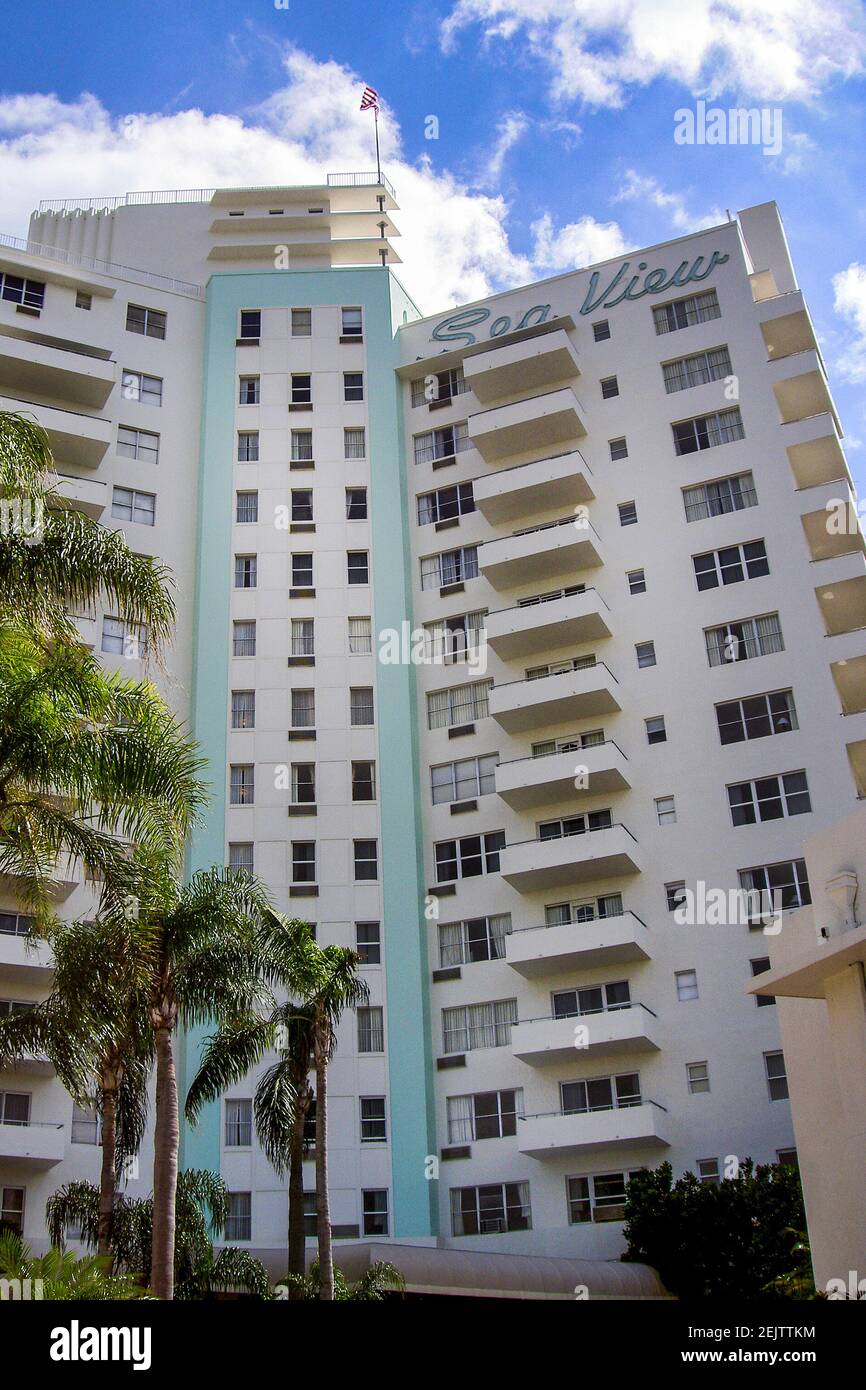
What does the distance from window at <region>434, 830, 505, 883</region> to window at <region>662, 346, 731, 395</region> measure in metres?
17.3

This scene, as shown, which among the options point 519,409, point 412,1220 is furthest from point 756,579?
point 412,1220

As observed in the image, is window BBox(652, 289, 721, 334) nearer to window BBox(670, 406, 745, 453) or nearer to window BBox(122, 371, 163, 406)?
window BBox(670, 406, 745, 453)

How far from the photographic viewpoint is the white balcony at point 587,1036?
39.9 meters

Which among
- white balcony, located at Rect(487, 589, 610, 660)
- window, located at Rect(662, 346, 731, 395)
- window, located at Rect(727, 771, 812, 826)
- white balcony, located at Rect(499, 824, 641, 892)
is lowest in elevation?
white balcony, located at Rect(499, 824, 641, 892)

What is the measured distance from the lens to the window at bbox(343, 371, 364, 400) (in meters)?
53.6

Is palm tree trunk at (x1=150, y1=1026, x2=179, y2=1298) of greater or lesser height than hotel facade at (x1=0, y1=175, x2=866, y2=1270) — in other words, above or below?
below

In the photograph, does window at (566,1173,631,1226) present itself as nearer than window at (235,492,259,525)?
Yes

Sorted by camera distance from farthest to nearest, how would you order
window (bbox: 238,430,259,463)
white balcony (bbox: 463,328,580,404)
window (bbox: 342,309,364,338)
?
window (bbox: 342,309,364,338) → window (bbox: 238,430,259,463) → white balcony (bbox: 463,328,580,404)

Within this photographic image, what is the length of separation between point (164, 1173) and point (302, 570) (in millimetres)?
31215

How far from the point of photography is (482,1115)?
42.2m

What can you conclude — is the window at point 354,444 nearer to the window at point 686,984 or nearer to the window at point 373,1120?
the window at point 686,984

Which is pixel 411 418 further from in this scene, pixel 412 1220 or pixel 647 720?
pixel 412 1220

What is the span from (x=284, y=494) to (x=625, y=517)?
507 inches

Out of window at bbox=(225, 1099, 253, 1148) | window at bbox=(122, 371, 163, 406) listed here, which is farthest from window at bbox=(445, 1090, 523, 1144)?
window at bbox=(122, 371, 163, 406)
